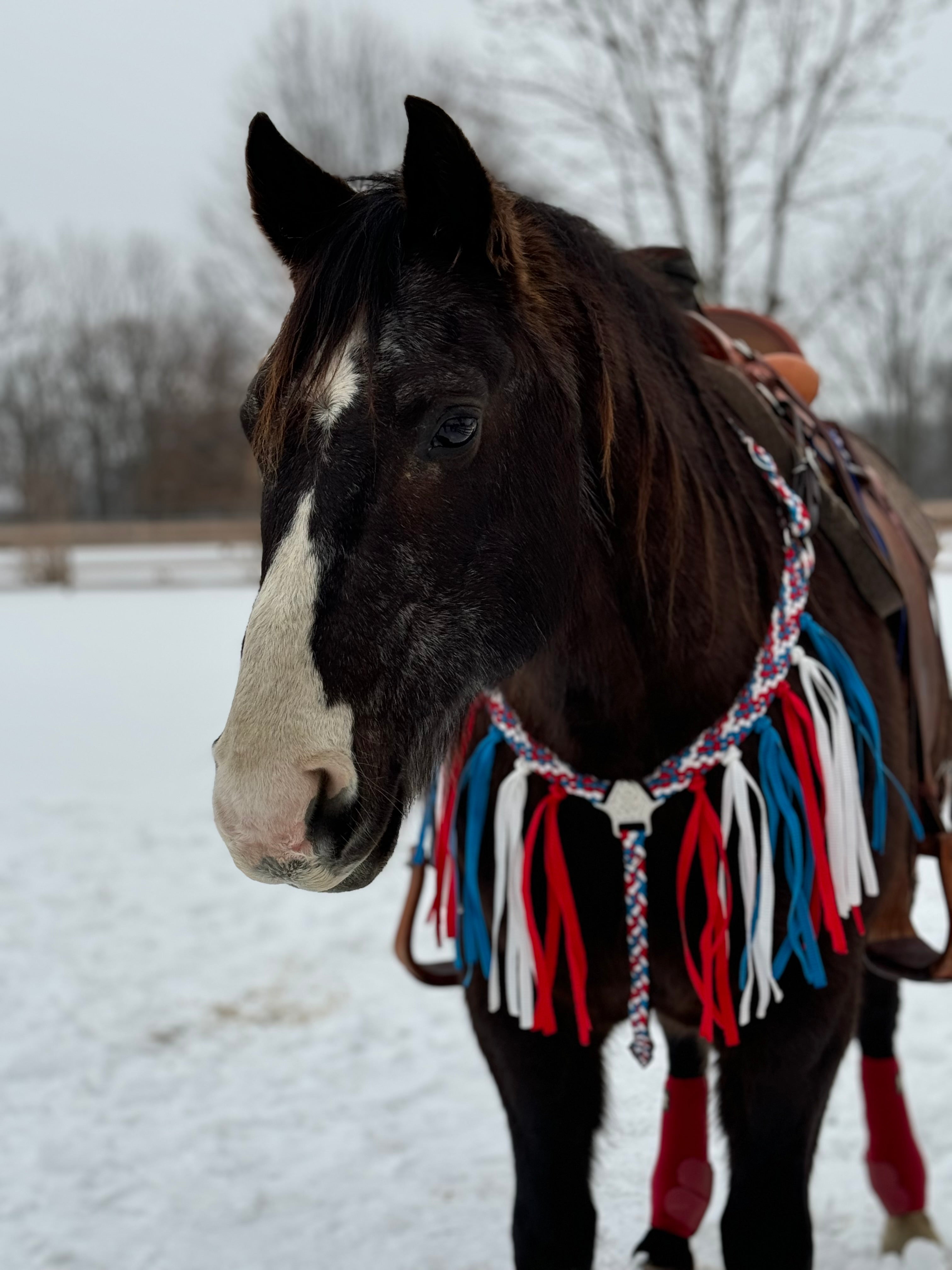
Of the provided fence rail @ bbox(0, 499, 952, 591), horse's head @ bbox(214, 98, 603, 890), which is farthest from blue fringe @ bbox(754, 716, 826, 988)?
fence rail @ bbox(0, 499, 952, 591)

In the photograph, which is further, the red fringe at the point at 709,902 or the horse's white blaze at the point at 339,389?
the red fringe at the point at 709,902

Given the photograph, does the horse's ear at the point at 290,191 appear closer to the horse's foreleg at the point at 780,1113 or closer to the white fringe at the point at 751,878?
the white fringe at the point at 751,878

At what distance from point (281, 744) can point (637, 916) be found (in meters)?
0.76

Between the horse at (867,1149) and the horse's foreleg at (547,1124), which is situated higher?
the horse's foreleg at (547,1124)

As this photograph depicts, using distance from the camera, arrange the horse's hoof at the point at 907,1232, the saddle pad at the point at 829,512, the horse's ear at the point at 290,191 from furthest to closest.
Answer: the horse's hoof at the point at 907,1232 < the saddle pad at the point at 829,512 < the horse's ear at the point at 290,191

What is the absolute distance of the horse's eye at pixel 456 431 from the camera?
1.24 meters

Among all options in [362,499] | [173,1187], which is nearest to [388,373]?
[362,499]

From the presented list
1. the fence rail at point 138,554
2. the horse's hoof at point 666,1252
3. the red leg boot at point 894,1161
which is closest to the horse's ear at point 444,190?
the horse's hoof at point 666,1252

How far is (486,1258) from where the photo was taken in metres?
2.52

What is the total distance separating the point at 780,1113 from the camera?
5.50 ft

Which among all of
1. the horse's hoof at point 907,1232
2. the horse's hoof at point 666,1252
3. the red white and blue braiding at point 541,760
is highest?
the red white and blue braiding at point 541,760

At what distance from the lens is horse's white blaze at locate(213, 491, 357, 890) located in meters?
1.10

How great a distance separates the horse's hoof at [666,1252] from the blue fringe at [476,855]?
103 centimetres

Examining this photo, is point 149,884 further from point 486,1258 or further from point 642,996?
point 642,996
